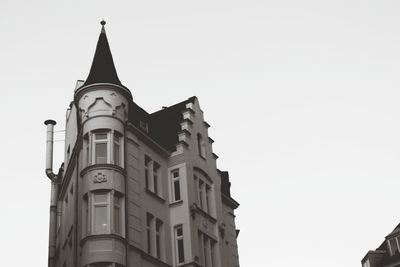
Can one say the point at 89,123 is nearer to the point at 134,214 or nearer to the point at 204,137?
the point at 134,214

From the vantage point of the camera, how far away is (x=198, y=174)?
36.2 meters

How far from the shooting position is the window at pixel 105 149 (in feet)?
102

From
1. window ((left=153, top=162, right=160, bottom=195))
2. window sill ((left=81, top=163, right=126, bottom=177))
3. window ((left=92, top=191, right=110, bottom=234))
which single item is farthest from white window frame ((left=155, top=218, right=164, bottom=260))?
window sill ((left=81, top=163, right=126, bottom=177))

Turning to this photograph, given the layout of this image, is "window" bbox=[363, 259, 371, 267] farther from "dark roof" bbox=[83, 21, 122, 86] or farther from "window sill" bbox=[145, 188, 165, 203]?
"dark roof" bbox=[83, 21, 122, 86]

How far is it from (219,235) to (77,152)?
9.62 m

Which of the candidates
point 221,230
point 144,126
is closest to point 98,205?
point 144,126

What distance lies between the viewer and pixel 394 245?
2004 inches

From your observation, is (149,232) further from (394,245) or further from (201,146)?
(394,245)

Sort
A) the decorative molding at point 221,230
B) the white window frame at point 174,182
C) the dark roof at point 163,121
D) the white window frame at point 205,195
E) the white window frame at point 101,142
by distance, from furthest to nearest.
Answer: the decorative molding at point 221,230, the white window frame at point 205,195, the dark roof at point 163,121, the white window frame at point 174,182, the white window frame at point 101,142

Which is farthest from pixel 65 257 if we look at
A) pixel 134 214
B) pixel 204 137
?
pixel 204 137

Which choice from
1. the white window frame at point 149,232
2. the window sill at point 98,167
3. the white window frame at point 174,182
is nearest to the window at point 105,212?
the window sill at point 98,167

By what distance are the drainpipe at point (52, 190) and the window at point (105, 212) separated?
26.3 ft

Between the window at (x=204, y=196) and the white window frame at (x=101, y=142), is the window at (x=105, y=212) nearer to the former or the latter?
the white window frame at (x=101, y=142)

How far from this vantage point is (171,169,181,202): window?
34.4m
